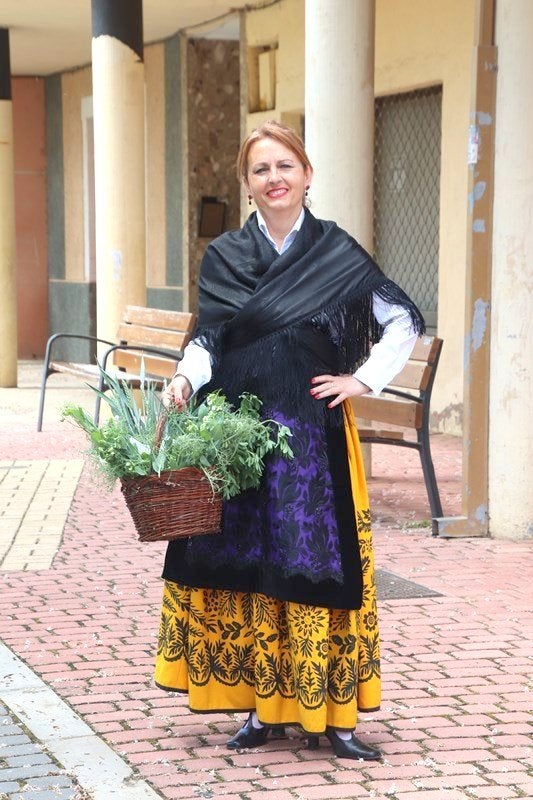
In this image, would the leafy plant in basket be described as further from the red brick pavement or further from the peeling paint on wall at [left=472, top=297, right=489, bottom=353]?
the peeling paint on wall at [left=472, top=297, right=489, bottom=353]

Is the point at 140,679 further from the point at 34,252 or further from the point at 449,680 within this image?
the point at 34,252

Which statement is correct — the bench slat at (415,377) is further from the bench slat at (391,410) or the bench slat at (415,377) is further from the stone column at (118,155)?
the stone column at (118,155)

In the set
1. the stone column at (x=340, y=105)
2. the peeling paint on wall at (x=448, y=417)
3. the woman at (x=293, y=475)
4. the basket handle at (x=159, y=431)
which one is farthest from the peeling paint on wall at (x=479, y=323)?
the peeling paint on wall at (x=448, y=417)

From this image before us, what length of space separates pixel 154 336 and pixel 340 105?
3.75 metres

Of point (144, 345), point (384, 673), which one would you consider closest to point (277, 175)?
point (384, 673)

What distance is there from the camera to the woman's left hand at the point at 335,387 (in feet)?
13.5

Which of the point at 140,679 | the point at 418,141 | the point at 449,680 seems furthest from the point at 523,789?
the point at 418,141

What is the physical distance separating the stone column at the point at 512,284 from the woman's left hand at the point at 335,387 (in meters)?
3.18

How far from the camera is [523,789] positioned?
3.91 metres

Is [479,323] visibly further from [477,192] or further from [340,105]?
[340,105]

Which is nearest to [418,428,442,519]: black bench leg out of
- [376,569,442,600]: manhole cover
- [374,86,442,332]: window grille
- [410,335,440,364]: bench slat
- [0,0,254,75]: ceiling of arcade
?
[410,335,440,364]: bench slat

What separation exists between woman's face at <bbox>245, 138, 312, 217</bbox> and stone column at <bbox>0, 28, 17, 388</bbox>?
11.4m

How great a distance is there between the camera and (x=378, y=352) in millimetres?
4160

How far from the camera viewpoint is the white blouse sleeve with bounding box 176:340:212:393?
4.18m
